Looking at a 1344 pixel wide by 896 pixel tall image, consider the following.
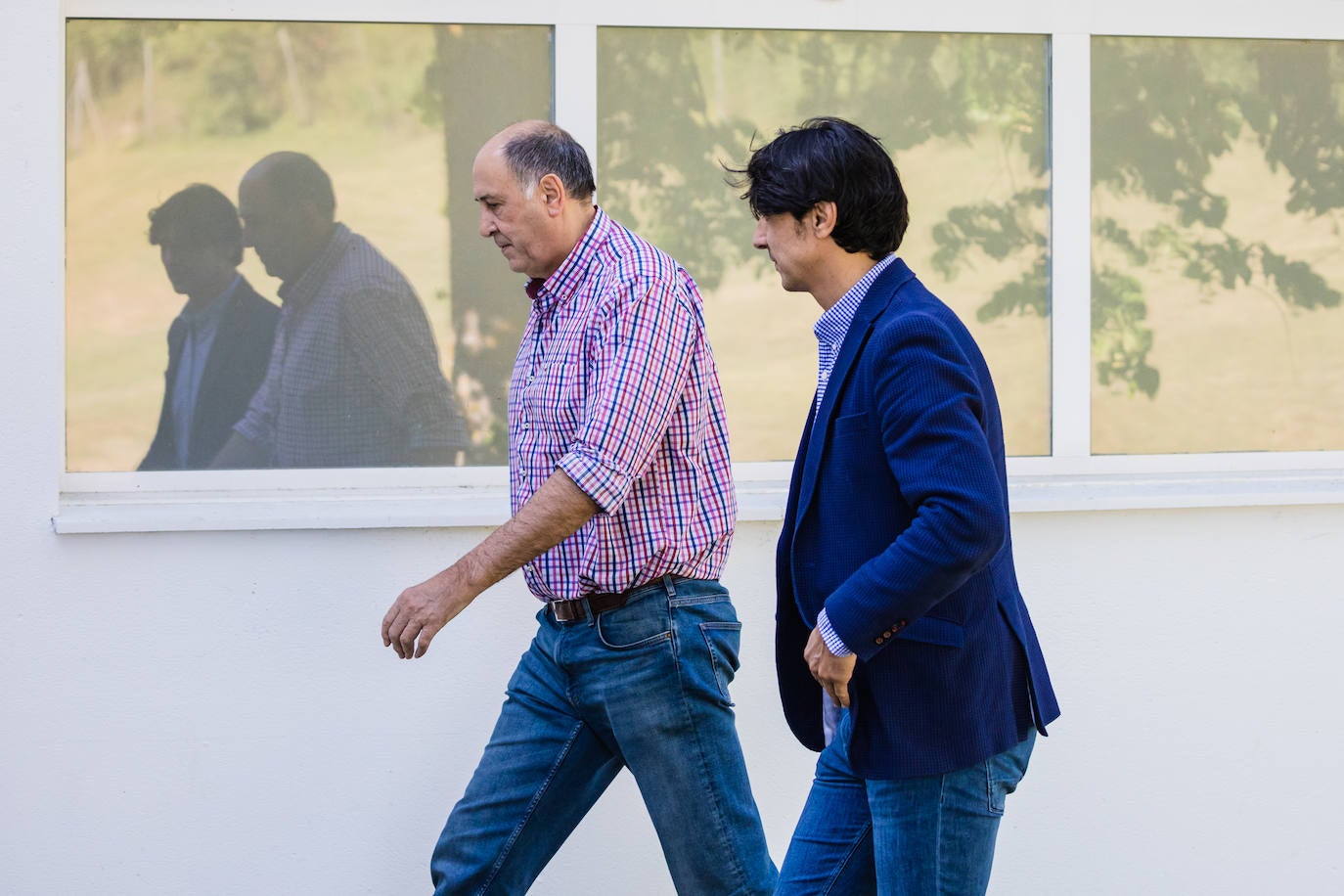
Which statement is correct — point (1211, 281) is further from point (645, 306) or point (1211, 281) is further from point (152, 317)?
point (152, 317)

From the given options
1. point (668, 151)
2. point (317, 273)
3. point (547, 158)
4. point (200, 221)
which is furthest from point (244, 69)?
point (547, 158)

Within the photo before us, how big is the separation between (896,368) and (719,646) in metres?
0.89

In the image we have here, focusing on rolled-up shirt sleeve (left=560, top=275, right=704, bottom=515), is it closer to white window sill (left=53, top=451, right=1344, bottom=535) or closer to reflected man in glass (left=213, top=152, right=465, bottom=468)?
white window sill (left=53, top=451, right=1344, bottom=535)

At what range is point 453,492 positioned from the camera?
3859 mm

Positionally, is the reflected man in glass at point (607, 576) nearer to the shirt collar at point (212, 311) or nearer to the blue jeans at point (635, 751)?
the blue jeans at point (635, 751)

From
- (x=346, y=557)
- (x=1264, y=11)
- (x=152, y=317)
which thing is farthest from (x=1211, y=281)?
(x=152, y=317)

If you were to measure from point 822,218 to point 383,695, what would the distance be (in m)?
2.00

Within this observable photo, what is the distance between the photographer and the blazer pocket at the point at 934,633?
2.17m

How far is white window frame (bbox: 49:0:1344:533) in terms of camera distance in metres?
3.67

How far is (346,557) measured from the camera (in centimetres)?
367

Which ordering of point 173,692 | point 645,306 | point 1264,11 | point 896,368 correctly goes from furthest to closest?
1. point 1264,11
2. point 173,692
3. point 645,306
4. point 896,368

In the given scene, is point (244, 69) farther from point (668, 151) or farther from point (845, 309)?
point (845, 309)

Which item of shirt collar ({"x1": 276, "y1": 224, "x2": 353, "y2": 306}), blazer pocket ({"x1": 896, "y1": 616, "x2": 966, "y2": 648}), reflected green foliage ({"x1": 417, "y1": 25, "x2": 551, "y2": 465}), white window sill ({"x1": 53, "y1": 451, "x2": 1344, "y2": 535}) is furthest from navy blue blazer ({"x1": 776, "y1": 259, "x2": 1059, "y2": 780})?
shirt collar ({"x1": 276, "y1": 224, "x2": 353, "y2": 306})

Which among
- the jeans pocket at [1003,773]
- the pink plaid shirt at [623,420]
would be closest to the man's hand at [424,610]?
the pink plaid shirt at [623,420]
